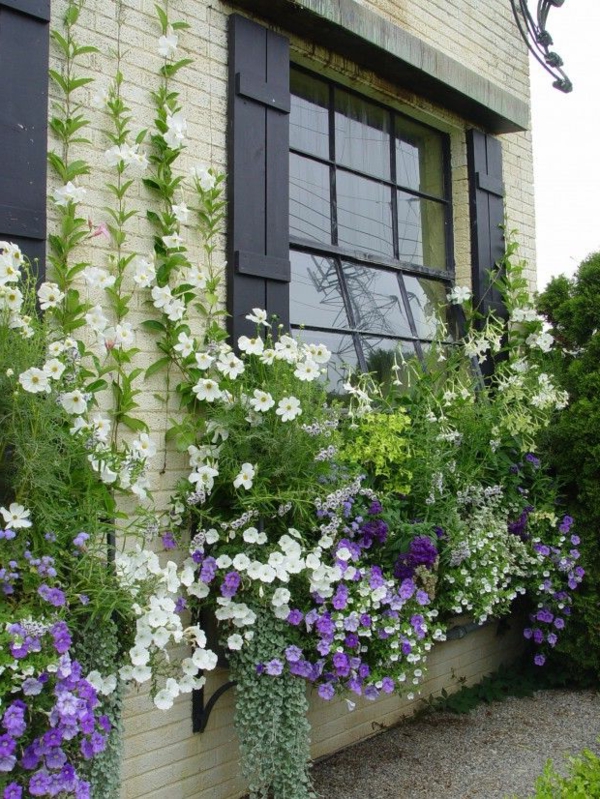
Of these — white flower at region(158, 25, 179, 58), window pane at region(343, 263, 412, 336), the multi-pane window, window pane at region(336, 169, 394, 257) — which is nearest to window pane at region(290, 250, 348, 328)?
the multi-pane window

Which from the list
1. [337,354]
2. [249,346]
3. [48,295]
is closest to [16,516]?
[48,295]

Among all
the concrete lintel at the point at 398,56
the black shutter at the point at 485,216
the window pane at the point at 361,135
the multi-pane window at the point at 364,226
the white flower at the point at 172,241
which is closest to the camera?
the white flower at the point at 172,241

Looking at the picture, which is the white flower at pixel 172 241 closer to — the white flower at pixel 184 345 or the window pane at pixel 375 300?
the white flower at pixel 184 345

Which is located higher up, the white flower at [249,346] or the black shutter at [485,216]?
the black shutter at [485,216]

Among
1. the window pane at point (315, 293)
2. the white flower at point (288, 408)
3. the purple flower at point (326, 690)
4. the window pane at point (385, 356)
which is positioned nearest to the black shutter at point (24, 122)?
the white flower at point (288, 408)

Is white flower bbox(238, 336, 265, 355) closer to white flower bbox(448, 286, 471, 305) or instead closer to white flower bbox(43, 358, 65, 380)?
white flower bbox(43, 358, 65, 380)

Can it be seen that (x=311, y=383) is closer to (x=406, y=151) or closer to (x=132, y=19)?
(x=132, y=19)

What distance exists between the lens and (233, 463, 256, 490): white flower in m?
2.58

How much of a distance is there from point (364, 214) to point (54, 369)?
235 centimetres

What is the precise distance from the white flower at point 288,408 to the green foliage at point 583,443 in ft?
6.38

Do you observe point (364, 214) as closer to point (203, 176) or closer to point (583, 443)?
point (203, 176)

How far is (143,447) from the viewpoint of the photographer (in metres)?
2.51

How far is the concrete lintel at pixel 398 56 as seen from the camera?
3250mm

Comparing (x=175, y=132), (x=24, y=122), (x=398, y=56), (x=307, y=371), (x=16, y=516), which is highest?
(x=398, y=56)
